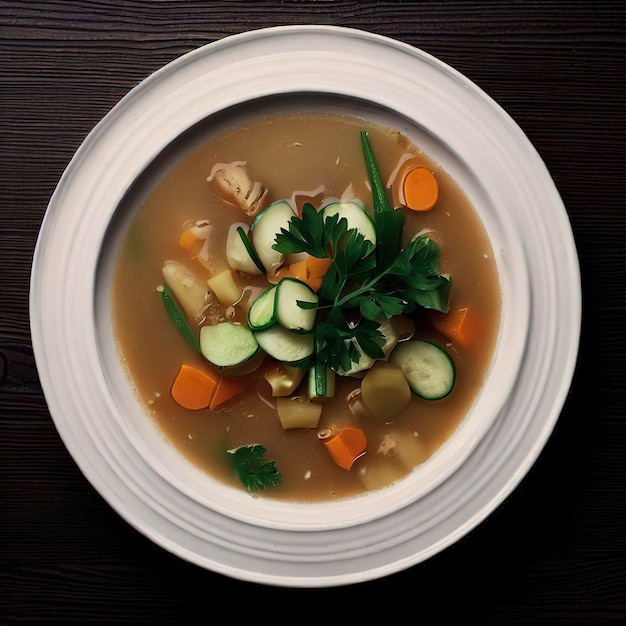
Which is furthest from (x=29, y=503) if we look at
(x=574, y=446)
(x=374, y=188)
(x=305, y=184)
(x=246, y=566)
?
(x=574, y=446)

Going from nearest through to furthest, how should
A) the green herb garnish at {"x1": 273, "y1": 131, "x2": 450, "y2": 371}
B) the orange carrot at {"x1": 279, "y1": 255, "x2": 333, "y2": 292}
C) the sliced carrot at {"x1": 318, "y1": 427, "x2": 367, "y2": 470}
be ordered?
the green herb garnish at {"x1": 273, "y1": 131, "x2": 450, "y2": 371} → the orange carrot at {"x1": 279, "y1": 255, "x2": 333, "y2": 292} → the sliced carrot at {"x1": 318, "y1": 427, "x2": 367, "y2": 470}

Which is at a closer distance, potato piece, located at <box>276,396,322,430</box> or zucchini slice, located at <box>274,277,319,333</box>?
zucchini slice, located at <box>274,277,319,333</box>

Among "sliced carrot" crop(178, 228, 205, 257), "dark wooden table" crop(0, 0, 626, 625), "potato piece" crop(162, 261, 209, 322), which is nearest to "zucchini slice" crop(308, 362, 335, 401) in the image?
"potato piece" crop(162, 261, 209, 322)

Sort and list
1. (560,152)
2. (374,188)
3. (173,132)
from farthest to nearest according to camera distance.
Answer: (560,152)
(374,188)
(173,132)

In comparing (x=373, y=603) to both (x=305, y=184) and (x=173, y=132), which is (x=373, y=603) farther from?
(x=173, y=132)

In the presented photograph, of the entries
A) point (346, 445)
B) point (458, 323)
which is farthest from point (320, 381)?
point (458, 323)

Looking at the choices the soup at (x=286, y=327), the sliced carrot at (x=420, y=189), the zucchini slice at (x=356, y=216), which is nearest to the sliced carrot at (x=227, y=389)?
the soup at (x=286, y=327)

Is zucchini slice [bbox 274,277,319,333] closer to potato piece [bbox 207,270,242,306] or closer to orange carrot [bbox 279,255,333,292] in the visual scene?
orange carrot [bbox 279,255,333,292]
